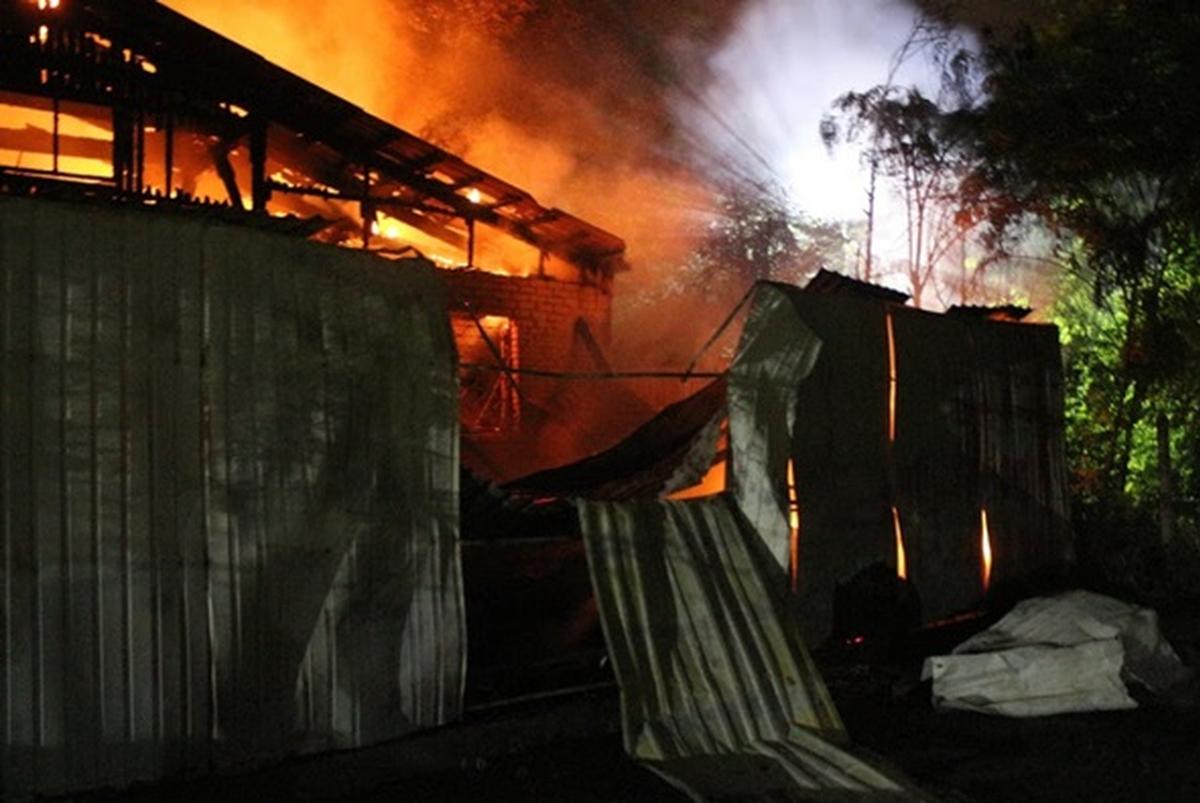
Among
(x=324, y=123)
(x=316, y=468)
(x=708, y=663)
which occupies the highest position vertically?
(x=324, y=123)

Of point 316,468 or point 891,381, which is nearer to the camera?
point 316,468

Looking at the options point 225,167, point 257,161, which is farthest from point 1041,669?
point 225,167

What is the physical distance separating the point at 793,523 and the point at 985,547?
8.66 ft

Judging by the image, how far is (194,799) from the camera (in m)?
4.63

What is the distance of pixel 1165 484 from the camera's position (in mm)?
11461

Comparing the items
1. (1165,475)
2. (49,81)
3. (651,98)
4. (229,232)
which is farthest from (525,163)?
(229,232)

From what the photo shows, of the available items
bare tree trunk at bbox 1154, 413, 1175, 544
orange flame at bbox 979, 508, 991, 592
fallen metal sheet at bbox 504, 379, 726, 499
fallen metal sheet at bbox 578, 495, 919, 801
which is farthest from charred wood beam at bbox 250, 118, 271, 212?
bare tree trunk at bbox 1154, 413, 1175, 544

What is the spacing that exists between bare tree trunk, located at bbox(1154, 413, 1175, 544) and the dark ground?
4.04 metres

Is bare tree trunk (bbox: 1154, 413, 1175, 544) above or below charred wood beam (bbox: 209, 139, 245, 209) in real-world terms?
below

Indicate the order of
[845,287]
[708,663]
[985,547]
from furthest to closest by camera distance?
[985,547] → [845,287] → [708,663]

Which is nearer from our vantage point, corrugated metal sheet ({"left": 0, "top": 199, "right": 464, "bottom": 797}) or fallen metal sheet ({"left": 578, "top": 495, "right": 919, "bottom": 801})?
corrugated metal sheet ({"left": 0, "top": 199, "right": 464, "bottom": 797})

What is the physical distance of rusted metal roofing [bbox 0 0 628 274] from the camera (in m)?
9.73

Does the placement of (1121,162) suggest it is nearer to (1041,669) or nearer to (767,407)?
(1041,669)

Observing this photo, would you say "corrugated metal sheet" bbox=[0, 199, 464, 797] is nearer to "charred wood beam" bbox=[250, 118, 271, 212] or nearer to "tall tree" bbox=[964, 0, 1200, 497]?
"charred wood beam" bbox=[250, 118, 271, 212]
